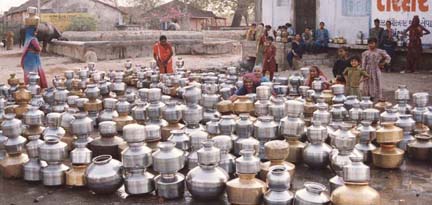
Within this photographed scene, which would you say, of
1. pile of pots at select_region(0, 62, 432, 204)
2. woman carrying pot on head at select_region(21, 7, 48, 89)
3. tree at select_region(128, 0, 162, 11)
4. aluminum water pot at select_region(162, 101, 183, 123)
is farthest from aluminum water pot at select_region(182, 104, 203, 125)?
tree at select_region(128, 0, 162, 11)

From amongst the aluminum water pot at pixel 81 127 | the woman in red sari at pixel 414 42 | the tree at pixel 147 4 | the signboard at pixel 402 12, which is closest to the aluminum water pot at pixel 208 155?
the aluminum water pot at pixel 81 127

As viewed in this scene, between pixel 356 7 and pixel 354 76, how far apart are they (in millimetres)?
7167

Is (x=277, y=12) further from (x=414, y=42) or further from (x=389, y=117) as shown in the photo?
(x=389, y=117)

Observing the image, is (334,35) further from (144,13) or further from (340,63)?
(144,13)

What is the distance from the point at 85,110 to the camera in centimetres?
580

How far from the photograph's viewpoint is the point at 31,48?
775 centimetres

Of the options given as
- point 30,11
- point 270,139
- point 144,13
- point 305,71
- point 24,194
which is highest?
point 144,13

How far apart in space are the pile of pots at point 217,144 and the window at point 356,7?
755cm

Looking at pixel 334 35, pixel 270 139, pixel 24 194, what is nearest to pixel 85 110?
pixel 24 194

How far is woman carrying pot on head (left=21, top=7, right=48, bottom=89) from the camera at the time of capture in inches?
297

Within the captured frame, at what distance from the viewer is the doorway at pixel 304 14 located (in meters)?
15.1

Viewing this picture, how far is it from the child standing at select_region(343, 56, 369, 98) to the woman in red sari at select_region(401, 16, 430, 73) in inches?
213

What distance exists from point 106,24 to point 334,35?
70.7 feet

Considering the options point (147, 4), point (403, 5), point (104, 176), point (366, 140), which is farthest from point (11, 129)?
point (147, 4)
